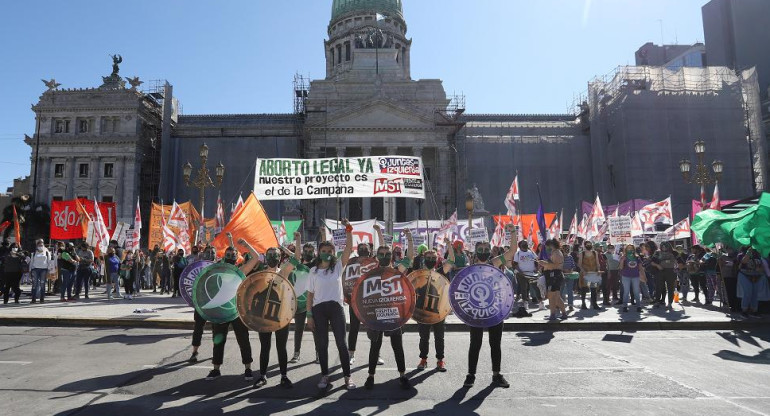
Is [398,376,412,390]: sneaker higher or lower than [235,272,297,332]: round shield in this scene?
lower

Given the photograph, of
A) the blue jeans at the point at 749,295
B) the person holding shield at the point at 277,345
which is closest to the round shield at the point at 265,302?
the person holding shield at the point at 277,345

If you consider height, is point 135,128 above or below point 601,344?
above

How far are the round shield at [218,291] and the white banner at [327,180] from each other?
644cm

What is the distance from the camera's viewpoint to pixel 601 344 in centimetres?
972

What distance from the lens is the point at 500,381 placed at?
Answer: 668cm

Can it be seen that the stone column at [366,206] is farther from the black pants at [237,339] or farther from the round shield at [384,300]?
the round shield at [384,300]

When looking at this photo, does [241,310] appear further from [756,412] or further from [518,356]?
[756,412]

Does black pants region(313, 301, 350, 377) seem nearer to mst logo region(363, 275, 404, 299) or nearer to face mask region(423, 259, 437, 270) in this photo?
mst logo region(363, 275, 404, 299)

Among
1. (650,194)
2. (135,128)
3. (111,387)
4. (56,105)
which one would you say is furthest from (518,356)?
(56,105)

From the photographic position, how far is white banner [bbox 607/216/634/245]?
18.6 metres

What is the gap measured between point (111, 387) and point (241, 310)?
188cm

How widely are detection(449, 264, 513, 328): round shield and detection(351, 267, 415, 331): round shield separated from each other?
672 mm

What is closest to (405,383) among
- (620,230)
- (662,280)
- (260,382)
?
(260,382)

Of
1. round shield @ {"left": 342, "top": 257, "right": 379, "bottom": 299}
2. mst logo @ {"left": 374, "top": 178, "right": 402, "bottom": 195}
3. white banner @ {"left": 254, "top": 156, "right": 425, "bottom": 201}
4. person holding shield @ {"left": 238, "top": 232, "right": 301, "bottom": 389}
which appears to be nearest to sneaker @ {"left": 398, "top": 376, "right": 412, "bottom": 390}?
person holding shield @ {"left": 238, "top": 232, "right": 301, "bottom": 389}
